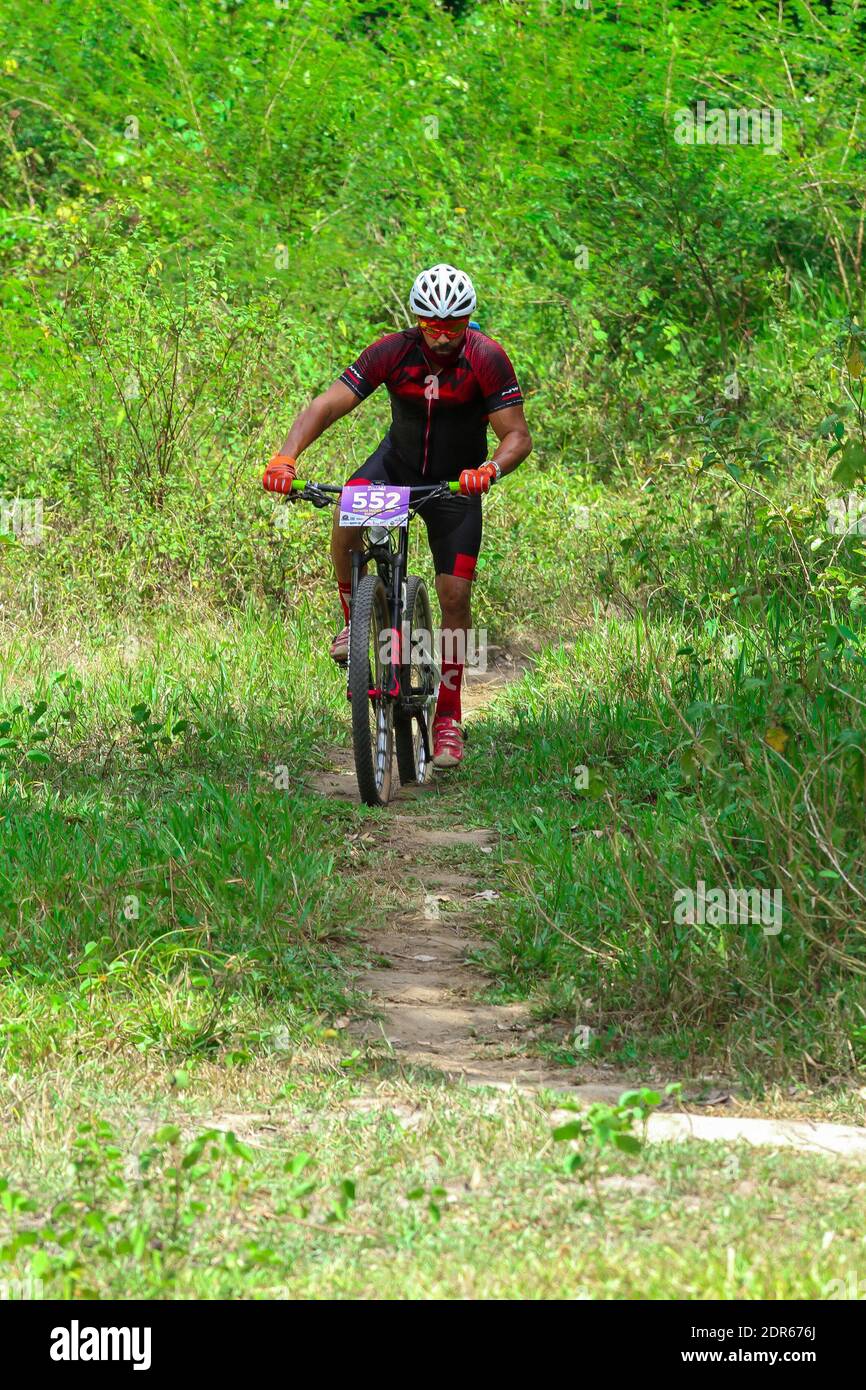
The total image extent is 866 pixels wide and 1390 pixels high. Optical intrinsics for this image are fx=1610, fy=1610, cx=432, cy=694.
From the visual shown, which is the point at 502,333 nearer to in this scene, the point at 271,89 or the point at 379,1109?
the point at 271,89

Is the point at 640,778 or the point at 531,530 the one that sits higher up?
the point at 531,530

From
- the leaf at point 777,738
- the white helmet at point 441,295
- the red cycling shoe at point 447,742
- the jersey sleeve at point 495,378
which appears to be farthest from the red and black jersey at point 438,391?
the leaf at point 777,738

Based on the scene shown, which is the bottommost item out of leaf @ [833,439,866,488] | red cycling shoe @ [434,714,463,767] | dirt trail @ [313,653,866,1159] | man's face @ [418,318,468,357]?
dirt trail @ [313,653,866,1159]

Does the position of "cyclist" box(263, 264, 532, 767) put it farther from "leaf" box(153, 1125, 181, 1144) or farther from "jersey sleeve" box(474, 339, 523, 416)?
"leaf" box(153, 1125, 181, 1144)

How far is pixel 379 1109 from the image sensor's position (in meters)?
4.07

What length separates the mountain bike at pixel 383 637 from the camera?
6.50 meters

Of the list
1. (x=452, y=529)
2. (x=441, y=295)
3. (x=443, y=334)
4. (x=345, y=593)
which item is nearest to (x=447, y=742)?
(x=345, y=593)

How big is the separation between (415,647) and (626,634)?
161cm

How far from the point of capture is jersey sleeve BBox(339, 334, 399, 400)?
22.8ft

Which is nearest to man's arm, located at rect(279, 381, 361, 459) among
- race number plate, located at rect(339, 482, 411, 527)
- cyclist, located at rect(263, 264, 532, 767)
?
cyclist, located at rect(263, 264, 532, 767)

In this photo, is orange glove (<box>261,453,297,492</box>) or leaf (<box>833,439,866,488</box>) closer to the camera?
leaf (<box>833,439,866,488</box>)

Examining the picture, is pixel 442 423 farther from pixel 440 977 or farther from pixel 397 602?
pixel 440 977

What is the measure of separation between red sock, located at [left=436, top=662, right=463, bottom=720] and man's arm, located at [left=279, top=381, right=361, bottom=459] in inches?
47.4
